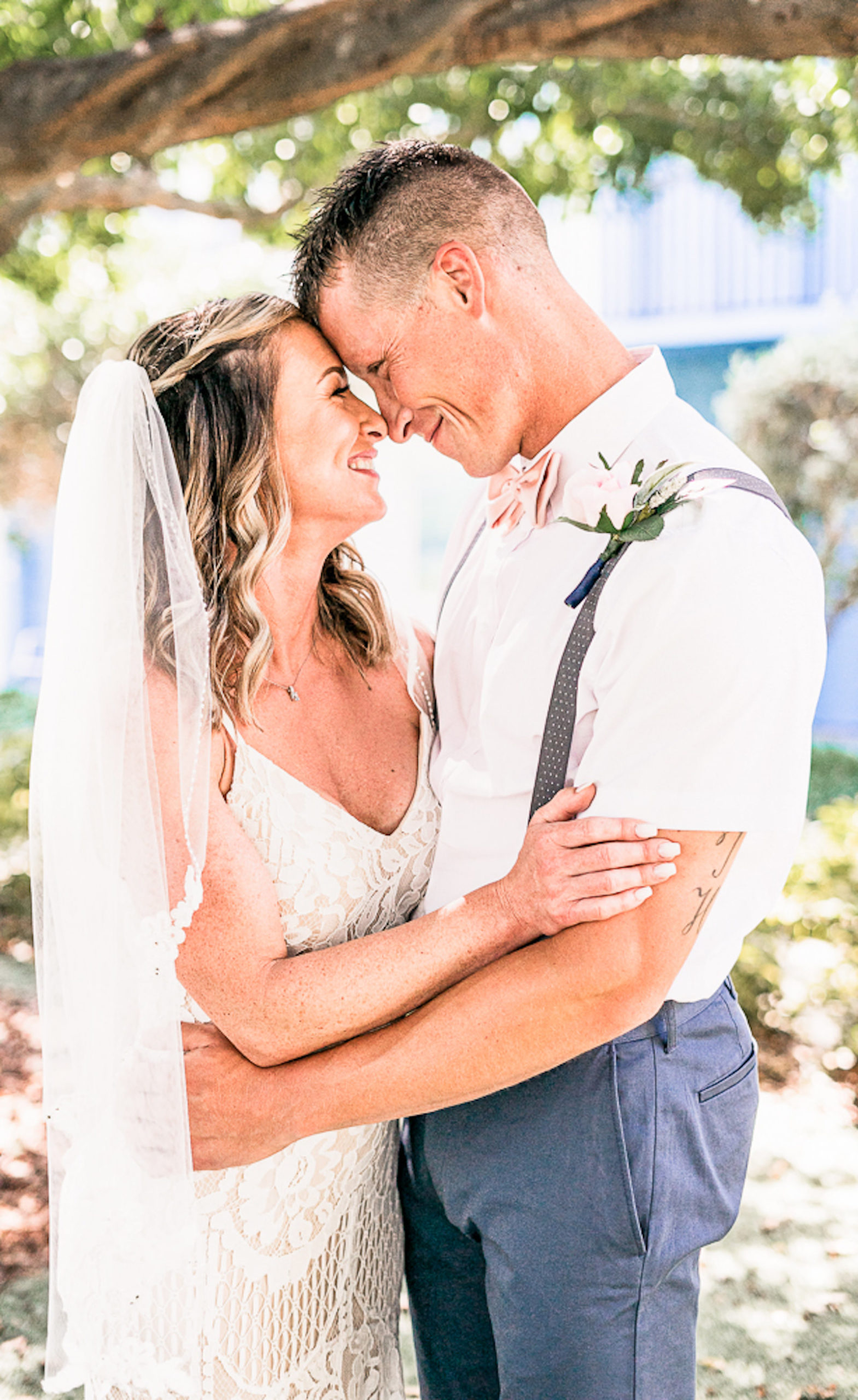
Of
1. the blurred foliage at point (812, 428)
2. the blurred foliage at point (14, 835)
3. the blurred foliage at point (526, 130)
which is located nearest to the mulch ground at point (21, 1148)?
the blurred foliage at point (14, 835)

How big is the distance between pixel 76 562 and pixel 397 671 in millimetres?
811

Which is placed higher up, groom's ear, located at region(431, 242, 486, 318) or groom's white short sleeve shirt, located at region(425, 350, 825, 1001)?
groom's ear, located at region(431, 242, 486, 318)

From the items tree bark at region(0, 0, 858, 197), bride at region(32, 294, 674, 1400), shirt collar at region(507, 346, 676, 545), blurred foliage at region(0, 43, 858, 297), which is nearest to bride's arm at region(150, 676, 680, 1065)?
bride at region(32, 294, 674, 1400)

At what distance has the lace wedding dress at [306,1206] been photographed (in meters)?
2.29

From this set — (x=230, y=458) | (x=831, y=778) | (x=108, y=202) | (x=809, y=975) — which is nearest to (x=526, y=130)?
(x=108, y=202)

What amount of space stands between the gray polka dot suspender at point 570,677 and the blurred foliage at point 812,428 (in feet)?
30.8

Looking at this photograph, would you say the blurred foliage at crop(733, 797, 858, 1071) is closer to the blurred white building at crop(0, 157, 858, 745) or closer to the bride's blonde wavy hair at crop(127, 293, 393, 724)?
the bride's blonde wavy hair at crop(127, 293, 393, 724)

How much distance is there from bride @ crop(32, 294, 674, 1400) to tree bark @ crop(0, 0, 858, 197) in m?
1.86

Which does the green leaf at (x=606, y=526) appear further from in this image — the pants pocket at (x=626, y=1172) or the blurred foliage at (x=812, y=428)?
the blurred foliage at (x=812, y=428)

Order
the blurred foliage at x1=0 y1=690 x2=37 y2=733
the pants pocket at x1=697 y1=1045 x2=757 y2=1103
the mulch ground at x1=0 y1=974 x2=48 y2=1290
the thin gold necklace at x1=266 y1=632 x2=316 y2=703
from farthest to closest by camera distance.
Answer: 1. the blurred foliage at x1=0 y1=690 x2=37 y2=733
2. the mulch ground at x1=0 y1=974 x2=48 y2=1290
3. the thin gold necklace at x1=266 y1=632 x2=316 y2=703
4. the pants pocket at x1=697 y1=1045 x2=757 y2=1103

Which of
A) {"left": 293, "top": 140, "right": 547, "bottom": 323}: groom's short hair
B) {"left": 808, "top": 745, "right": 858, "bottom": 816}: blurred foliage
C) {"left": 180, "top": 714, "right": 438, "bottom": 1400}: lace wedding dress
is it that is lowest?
{"left": 808, "top": 745, "right": 858, "bottom": 816}: blurred foliage

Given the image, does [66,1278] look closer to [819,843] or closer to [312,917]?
[312,917]

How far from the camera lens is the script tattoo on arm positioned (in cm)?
184

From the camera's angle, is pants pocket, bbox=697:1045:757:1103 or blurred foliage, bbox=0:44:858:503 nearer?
pants pocket, bbox=697:1045:757:1103
